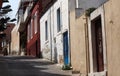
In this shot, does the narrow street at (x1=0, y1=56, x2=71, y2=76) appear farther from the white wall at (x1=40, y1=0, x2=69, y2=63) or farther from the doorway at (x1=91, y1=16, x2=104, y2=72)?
the doorway at (x1=91, y1=16, x2=104, y2=72)

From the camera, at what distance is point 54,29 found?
98.1ft

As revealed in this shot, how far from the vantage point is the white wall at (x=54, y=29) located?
2591cm

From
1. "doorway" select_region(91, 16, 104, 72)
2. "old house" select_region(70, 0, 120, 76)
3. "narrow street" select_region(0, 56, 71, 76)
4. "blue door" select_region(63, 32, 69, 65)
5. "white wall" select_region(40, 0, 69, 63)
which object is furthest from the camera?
"white wall" select_region(40, 0, 69, 63)

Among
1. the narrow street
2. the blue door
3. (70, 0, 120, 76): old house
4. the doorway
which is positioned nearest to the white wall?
the blue door

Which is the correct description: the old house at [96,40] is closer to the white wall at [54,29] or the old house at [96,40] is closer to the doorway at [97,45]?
the doorway at [97,45]

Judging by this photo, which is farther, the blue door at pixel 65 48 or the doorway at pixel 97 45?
the blue door at pixel 65 48

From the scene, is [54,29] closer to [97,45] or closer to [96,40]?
[96,40]

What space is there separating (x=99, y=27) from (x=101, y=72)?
2.29 meters

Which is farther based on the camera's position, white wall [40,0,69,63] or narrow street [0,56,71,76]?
white wall [40,0,69,63]

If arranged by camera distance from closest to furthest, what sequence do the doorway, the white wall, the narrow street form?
the doorway, the narrow street, the white wall

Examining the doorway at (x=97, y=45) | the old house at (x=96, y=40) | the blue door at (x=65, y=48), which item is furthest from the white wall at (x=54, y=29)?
the doorway at (x=97, y=45)

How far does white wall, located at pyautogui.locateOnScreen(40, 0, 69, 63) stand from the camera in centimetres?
2591

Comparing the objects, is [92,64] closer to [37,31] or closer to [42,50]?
→ [42,50]

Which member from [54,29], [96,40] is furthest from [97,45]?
[54,29]
